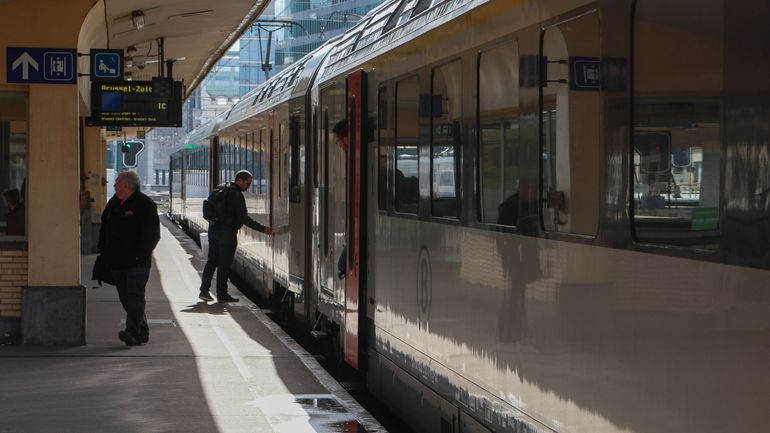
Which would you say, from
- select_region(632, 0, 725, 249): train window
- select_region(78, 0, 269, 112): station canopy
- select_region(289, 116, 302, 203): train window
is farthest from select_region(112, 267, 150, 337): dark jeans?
select_region(632, 0, 725, 249): train window

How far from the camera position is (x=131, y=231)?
12.5m

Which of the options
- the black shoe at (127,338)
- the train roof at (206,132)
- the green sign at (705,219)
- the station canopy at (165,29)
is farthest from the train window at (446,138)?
the train roof at (206,132)

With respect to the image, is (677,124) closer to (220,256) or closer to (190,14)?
(220,256)

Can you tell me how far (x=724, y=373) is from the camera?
153 inches

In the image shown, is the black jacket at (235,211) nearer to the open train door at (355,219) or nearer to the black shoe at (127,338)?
the black shoe at (127,338)

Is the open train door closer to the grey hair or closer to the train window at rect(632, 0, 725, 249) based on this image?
the grey hair

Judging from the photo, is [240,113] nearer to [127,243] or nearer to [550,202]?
[127,243]

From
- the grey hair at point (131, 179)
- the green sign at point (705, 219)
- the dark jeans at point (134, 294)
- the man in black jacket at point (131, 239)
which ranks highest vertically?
the grey hair at point (131, 179)

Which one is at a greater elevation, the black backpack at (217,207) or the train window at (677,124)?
the train window at (677,124)

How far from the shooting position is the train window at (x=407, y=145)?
818 cm

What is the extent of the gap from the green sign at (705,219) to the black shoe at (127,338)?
9173 millimetres

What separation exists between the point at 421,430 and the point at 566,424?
3.18 metres

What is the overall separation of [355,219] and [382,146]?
105 centimetres

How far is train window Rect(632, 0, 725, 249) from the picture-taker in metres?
Answer: 4.02
